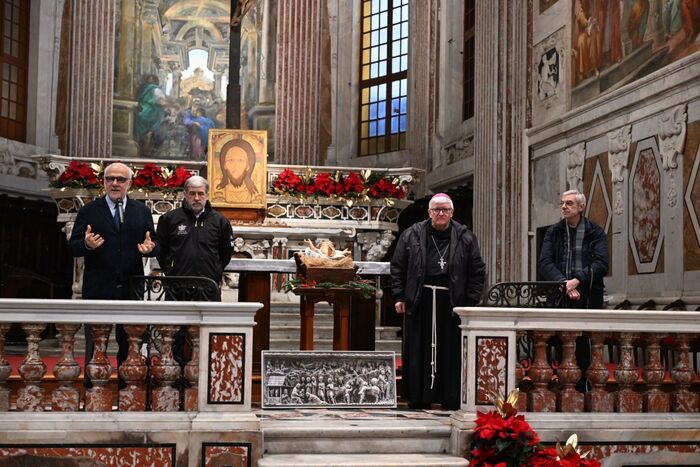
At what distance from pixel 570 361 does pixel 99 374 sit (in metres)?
2.96

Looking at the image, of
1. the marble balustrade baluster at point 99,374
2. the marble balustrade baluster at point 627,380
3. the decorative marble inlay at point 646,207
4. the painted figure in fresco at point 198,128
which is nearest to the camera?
the marble balustrade baluster at point 99,374

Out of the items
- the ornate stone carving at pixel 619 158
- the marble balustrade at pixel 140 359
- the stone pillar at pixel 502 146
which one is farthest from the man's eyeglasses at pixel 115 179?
the stone pillar at pixel 502 146

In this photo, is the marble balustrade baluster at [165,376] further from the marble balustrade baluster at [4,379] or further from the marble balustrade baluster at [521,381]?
the marble balustrade baluster at [521,381]

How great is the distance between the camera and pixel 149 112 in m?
19.8

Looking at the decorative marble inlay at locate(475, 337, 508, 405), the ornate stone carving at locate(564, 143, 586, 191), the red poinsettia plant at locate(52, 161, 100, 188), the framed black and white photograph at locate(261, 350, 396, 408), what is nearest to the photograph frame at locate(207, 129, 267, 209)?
the red poinsettia plant at locate(52, 161, 100, 188)

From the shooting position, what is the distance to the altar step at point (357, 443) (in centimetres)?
612

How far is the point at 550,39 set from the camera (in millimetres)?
13375

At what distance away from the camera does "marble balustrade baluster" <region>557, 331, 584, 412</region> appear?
6555 millimetres

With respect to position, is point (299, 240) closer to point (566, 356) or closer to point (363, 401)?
point (363, 401)

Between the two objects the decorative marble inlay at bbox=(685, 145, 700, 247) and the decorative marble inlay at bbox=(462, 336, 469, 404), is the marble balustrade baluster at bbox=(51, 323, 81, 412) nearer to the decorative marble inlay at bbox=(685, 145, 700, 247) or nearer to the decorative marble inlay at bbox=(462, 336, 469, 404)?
the decorative marble inlay at bbox=(462, 336, 469, 404)

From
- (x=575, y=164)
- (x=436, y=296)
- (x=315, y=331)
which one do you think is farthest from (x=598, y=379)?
(x=315, y=331)

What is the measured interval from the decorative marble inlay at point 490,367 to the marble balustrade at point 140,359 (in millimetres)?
1453

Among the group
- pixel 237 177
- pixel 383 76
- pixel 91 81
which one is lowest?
pixel 237 177

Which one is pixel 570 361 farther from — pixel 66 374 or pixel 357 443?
pixel 66 374
